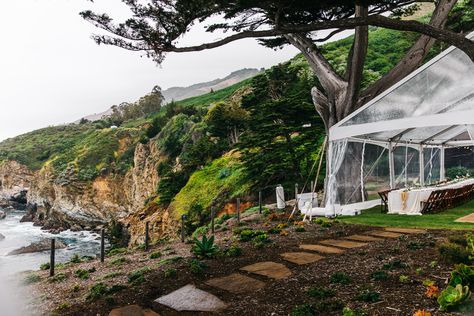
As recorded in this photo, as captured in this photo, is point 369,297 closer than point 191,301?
Yes

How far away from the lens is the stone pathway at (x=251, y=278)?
4.29 m

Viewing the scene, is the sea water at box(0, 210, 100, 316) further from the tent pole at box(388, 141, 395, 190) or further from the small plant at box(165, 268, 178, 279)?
the tent pole at box(388, 141, 395, 190)

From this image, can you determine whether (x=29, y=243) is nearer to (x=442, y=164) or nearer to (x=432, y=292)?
(x=442, y=164)

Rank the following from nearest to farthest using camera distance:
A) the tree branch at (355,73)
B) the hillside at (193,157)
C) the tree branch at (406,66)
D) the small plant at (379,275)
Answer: the small plant at (379,275), the tree branch at (406,66), the tree branch at (355,73), the hillside at (193,157)

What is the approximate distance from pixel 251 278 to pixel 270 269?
1.67 ft

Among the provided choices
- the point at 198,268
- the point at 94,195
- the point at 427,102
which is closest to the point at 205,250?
the point at 198,268

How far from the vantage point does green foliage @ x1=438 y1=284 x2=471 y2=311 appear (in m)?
3.21

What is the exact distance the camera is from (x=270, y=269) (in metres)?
5.57

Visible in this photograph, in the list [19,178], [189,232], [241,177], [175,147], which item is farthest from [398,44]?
[19,178]

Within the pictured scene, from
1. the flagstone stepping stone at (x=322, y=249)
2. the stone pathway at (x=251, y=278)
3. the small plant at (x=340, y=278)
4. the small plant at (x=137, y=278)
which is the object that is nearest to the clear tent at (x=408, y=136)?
the stone pathway at (x=251, y=278)

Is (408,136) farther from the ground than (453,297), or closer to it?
farther from the ground

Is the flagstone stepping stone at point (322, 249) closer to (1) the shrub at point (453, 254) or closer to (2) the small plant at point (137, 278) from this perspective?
(1) the shrub at point (453, 254)

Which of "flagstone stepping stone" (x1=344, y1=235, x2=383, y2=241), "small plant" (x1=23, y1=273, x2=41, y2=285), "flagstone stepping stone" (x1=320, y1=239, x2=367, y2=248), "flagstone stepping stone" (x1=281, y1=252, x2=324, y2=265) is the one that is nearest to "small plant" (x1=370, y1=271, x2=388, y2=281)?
"flagstone stepping stone" (x1=281, y1=252, x2=324, y2=265)

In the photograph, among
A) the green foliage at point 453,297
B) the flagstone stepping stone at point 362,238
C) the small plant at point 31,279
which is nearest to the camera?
the green foliage at point 453,297
